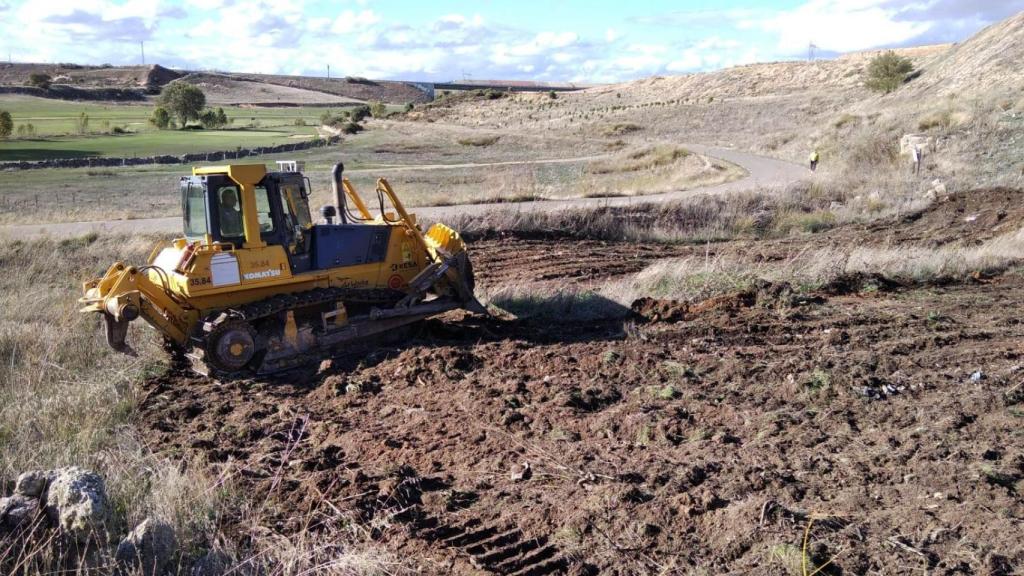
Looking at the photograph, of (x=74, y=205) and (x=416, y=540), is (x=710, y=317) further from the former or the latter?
(x=74, y=205)

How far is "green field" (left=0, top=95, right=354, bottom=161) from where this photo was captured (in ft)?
212

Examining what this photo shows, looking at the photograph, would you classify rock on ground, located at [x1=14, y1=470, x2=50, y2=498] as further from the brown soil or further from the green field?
the green field

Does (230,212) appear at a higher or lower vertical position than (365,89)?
lower

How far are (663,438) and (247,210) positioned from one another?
5.62 meters

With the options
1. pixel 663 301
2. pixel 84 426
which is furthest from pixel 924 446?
pixel 84 426

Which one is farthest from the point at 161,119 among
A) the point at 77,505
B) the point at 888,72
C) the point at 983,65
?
the point at 77,505

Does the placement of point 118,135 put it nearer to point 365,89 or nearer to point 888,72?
point 888,72

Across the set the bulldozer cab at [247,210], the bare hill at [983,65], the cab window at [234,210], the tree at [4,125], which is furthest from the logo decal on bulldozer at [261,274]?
the tree at [4,125]

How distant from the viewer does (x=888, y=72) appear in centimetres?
5778

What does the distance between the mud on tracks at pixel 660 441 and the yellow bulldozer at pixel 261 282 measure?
476 mm

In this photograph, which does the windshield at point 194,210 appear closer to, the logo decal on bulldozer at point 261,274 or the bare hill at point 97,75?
the logo decal on bulldozer at point 261,274

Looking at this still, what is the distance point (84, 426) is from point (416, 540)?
148 inches

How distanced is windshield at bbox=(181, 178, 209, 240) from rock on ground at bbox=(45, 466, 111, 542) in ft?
17.0

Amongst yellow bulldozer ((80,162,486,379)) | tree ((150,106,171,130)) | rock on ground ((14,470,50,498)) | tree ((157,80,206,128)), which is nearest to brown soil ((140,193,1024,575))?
yellow bulldozer ((80,162,486,379))
